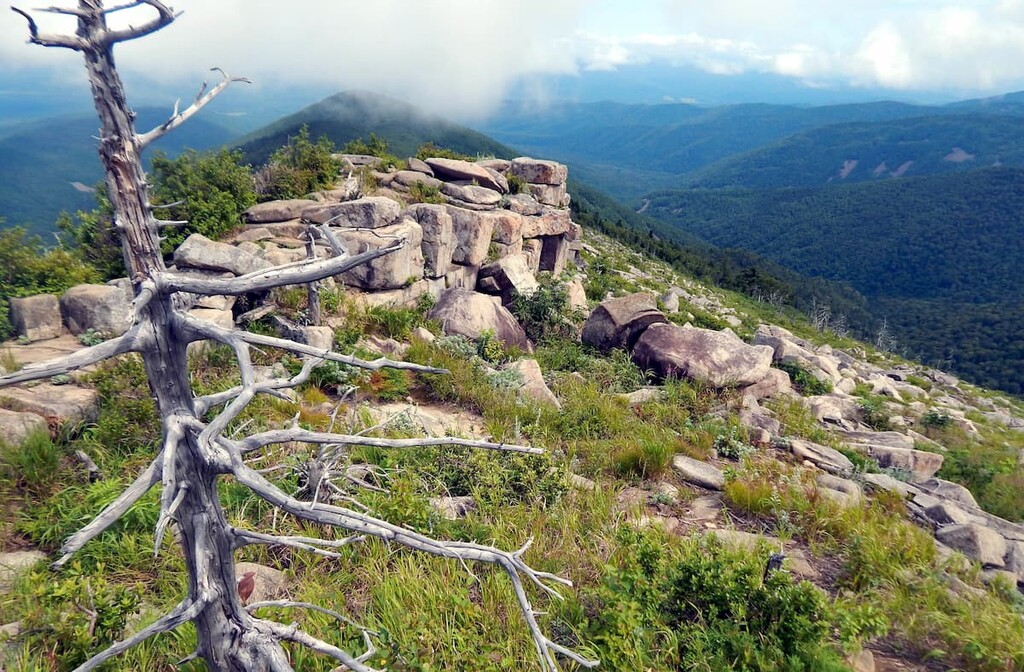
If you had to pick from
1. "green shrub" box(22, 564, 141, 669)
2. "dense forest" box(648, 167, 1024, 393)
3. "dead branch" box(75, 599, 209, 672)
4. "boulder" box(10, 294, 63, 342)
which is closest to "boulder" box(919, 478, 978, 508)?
"dead branch" box(75, 599, 209, 672)

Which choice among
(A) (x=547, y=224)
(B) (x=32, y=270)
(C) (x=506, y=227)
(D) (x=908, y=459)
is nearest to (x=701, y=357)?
(D) (x=908, y=459)

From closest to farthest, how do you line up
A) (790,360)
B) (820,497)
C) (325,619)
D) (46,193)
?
(325,619) < (820,497) < (790,360) < (46,193)

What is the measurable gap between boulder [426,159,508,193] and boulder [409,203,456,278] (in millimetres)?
4812

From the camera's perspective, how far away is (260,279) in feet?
7.11

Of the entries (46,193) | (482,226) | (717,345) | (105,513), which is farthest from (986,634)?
(46,193)

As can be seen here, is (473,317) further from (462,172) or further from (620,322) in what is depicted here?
(462,172)

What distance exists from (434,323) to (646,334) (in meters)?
5.00

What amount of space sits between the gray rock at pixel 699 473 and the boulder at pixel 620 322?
582 cm

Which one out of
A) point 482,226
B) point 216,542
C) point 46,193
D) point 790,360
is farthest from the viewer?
point 46,193

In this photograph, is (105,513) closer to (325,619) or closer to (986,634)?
(325,619)

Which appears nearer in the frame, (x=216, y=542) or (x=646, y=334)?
(x=216, y=542)

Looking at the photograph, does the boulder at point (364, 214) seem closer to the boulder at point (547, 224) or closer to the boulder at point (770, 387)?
the boulder at point (547, 224)

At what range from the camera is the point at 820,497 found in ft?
19.9

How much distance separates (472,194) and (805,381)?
445 inches
